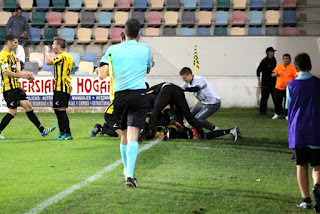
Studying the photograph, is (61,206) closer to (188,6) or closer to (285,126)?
(285,126)

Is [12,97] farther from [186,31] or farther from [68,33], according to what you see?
[186,31]

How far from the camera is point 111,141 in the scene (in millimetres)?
10094

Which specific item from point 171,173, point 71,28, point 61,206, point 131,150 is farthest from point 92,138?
point 71,28

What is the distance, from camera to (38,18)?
73.5 feet

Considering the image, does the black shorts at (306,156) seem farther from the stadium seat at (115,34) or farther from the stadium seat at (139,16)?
the stadium seat at (139,16)

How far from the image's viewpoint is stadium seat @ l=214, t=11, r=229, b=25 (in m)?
22.0

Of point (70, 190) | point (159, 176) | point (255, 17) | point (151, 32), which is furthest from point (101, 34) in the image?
point (70, 190)

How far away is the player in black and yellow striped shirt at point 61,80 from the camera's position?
1016cm

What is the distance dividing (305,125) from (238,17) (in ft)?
57.4

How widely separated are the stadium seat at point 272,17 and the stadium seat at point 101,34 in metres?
6.54

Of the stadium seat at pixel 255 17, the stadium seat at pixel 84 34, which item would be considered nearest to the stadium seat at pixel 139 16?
the stadium seat at pixel 84 34

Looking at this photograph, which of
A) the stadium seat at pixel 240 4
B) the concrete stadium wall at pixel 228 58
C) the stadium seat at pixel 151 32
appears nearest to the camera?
the concrete stadium wall at pixel 228 58

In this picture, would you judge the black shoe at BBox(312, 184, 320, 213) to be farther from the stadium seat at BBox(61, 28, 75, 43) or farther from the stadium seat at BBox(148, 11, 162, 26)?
the stadium seat at BBox(61, 28, 75, 43)

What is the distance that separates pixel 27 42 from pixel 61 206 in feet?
59.4
